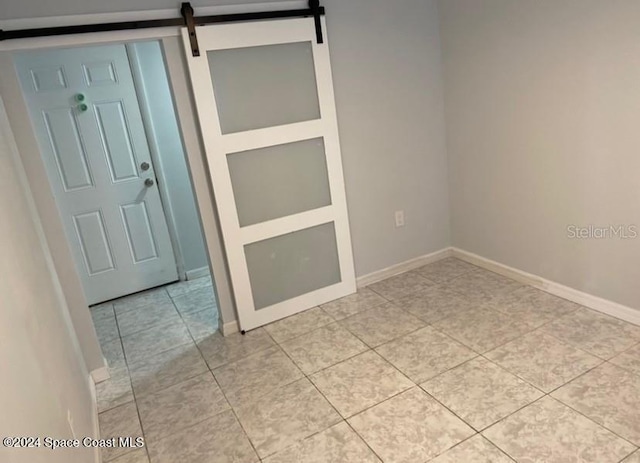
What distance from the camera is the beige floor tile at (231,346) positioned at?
2.81m

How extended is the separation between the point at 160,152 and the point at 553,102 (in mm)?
2898

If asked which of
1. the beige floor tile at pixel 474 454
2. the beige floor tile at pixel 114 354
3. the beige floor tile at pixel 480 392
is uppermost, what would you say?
the beige floor tile at pixel 114 354

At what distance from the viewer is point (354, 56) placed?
3.14 meters

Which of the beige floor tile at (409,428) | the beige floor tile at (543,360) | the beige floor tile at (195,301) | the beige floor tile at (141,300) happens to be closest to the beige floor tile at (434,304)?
the beige floor tile at (543,360)

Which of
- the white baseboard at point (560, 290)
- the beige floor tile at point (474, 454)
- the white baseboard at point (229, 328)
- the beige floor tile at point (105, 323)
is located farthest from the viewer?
the beige floor tile at point (105, 323)

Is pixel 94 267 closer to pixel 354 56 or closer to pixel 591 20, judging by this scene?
pixel 354 56

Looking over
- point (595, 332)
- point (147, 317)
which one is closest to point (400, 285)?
point (595, 332)

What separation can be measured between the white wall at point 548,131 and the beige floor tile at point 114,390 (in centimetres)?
259

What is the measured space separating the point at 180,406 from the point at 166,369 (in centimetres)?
41

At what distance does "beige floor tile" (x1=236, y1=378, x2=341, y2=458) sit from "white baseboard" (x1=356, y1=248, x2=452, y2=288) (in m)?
1.22

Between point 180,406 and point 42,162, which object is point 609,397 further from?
point 42,162

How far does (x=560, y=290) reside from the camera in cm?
298

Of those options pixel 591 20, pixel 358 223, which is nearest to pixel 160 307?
pixel 358 223

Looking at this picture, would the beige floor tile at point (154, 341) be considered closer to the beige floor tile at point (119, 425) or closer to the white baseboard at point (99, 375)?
the white baseboard at point (99, 375)
